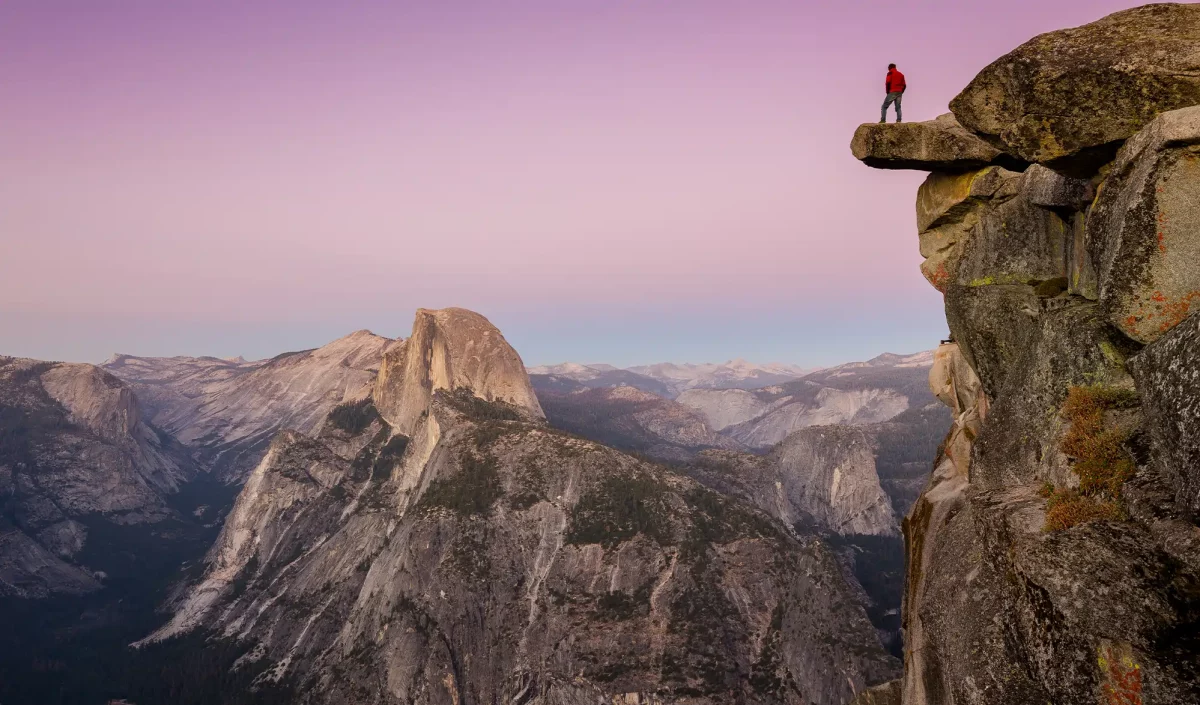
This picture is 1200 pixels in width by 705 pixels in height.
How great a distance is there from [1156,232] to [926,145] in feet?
43.7

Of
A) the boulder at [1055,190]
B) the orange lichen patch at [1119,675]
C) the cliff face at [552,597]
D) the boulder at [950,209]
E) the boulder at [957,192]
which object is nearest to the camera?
the orange lichen patch at [1119,675]

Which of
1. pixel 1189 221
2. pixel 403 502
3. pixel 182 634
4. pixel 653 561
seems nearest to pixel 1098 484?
pixel 1189 221

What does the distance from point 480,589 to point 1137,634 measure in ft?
420

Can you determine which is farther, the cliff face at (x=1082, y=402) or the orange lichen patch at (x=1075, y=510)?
the orange lichen patch at (x=1075, y=510)

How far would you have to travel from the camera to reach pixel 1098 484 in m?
14.9

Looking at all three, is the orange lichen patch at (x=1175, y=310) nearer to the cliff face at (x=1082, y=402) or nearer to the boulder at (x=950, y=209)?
the cliff face at (x=1082, y=402)

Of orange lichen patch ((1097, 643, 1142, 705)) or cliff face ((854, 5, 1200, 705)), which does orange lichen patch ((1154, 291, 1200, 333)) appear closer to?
cliff face ((854, 5, 1200, 705))

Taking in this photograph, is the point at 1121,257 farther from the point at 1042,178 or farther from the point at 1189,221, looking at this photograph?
the point at 1042,178

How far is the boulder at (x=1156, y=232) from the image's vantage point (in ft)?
47.4

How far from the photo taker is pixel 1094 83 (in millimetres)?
17078

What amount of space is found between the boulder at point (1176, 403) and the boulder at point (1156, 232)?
1438mm

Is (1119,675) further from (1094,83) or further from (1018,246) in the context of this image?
(1018,246)

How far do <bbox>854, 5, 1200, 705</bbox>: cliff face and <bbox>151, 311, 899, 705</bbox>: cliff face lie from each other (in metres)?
95.8

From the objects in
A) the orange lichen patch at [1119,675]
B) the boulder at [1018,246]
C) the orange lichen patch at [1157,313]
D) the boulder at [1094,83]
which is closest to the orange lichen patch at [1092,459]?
the orange lichen patch at [1157,313]
